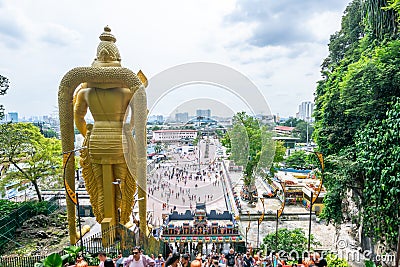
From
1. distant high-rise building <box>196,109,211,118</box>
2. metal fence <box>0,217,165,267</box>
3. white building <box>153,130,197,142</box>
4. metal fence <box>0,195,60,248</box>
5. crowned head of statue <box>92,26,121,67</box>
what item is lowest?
metal fence <box>0,195,60,248</box>

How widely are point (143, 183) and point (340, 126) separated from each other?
8.11 meters

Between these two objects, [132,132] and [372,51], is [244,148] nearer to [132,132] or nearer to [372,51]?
→ [132,132]

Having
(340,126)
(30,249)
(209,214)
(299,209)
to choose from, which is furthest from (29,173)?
(299,209)

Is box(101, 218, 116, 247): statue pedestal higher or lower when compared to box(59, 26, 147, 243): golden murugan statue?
lower

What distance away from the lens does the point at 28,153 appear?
14656mm

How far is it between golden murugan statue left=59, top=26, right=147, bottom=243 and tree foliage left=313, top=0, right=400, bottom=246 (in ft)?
21.9

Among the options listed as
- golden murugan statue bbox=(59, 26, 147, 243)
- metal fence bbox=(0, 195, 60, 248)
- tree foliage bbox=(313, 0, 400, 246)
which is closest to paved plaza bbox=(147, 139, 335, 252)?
golden murugan statue bbox=(59, 26, 147, 243)

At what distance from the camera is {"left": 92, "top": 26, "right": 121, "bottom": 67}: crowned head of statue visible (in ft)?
20.4

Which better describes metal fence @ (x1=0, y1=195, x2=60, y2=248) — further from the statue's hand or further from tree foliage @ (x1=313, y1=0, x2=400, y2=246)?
tree foliage @ (x1=313, y1=0, x2=400, y2=246)

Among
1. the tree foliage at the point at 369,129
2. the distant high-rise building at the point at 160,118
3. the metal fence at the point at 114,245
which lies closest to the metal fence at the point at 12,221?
the metal fence at the point at 114,245

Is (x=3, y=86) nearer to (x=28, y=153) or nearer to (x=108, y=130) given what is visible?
(x=28, y=153)

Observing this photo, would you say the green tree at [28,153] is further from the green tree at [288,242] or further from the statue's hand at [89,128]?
the green tree at [288,242]

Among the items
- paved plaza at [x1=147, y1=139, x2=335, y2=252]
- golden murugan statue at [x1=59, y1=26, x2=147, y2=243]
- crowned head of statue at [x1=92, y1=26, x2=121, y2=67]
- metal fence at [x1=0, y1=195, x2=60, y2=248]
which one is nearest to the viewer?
paved plaza at [x1=147, y1=139, x2=335, y2=252]

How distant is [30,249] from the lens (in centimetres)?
1114
